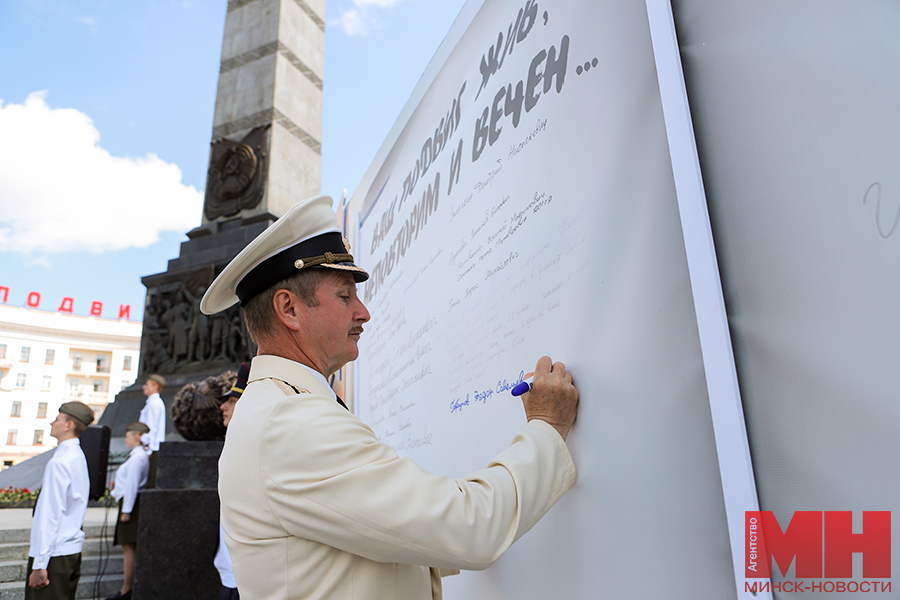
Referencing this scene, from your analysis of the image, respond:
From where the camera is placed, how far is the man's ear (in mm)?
1330

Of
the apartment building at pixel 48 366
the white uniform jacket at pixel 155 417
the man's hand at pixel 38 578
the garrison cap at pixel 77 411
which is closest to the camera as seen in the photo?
the man's hand at pixel 38 578

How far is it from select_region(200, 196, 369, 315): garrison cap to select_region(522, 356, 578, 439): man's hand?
515 millimetres

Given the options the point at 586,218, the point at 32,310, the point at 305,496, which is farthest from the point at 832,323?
the point at 32,310

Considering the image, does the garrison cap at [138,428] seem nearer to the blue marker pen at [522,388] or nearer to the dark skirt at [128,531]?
the dark skirt at [128,531]

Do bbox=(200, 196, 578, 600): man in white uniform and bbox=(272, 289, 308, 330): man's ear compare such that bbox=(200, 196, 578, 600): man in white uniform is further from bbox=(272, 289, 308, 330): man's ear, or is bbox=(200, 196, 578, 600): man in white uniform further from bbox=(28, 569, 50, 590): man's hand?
bbox=(28, 569, 50, 590): man's hand

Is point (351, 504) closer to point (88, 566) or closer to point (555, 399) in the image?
point (555, 399)

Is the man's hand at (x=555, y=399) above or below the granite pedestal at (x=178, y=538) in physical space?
above

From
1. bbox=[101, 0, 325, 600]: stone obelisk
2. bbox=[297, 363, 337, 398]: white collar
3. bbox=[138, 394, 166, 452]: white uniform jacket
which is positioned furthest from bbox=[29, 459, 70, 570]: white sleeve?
bbox=[101, 0, 325, 600]: stone obelisk

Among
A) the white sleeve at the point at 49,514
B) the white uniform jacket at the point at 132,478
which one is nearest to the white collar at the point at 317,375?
the white sleeve at the point at 49,514

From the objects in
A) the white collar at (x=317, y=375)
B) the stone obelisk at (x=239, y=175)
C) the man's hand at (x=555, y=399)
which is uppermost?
the stone obelisk at (x=239, y=175)

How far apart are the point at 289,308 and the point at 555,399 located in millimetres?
631

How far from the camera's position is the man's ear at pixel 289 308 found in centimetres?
133

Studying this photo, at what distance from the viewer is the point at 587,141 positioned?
3.61ft

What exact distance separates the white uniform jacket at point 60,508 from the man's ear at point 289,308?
11.9ft
